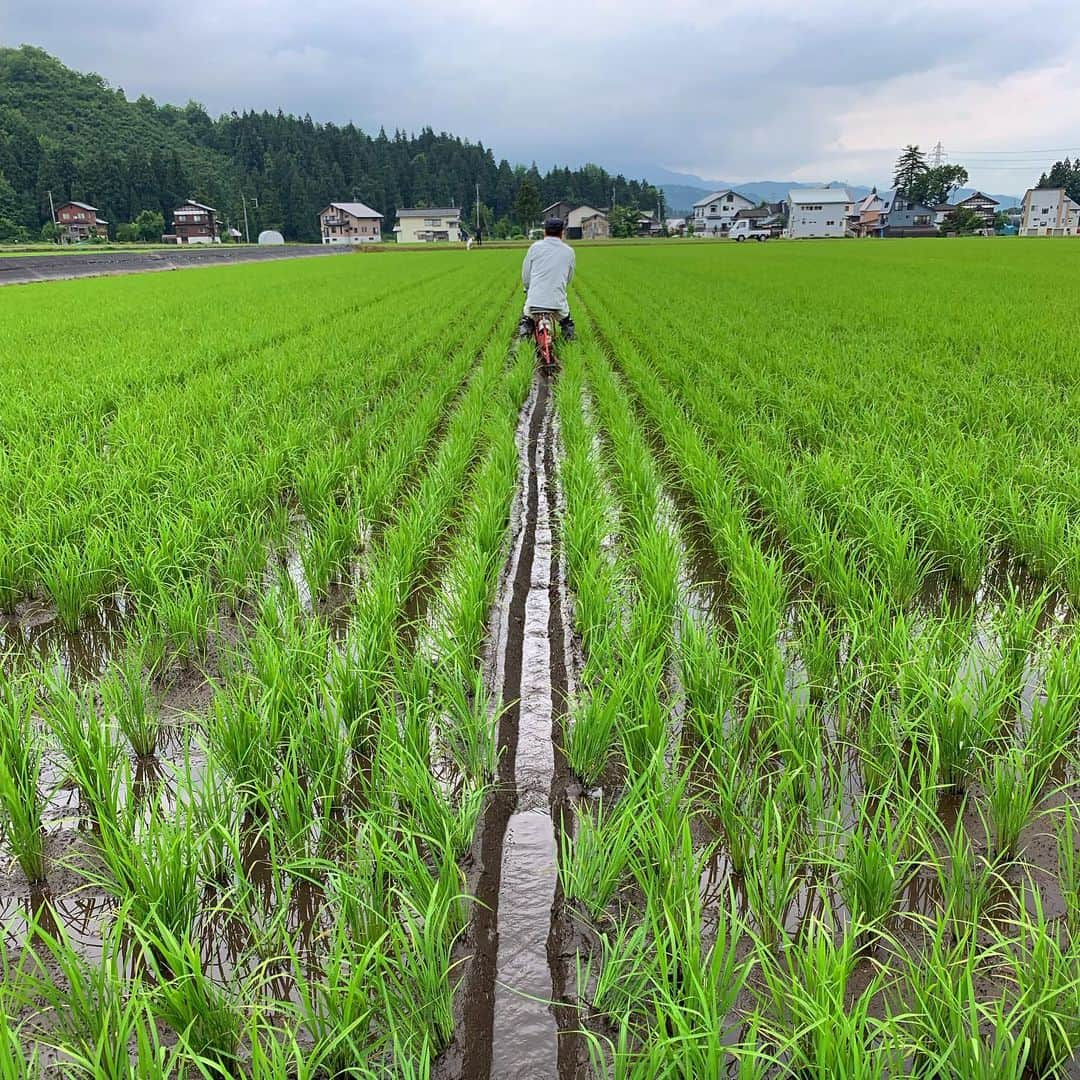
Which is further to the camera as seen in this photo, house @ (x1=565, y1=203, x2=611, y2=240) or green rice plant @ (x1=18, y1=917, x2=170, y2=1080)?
house @ (x1=565, y1=203, x2=611, y2=240)

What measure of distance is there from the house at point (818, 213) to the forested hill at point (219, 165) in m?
23.7

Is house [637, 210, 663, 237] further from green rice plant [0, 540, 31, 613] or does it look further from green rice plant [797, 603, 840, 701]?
green rice plant [797, 603, 840, 701]

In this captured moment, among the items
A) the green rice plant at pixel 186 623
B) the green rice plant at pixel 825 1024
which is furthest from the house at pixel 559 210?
the green rice plant at pixel 825 1024

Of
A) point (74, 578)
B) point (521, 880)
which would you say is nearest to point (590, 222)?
point (74, 578)

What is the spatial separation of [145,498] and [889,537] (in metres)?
3.52

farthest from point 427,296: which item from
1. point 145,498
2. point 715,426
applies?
point 145,498

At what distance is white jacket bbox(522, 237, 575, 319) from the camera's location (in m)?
8.09

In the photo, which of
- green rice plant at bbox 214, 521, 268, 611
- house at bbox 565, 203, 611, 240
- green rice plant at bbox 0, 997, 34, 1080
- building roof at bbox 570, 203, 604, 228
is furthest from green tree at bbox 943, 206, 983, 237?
green rice plant at bbox 0, 997, 34, 1080

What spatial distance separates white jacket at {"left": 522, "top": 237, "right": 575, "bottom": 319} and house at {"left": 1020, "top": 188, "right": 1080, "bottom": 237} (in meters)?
76.8

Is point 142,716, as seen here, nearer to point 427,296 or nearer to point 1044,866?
point 1044,866

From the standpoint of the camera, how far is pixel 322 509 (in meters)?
4.15

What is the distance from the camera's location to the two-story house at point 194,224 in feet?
216

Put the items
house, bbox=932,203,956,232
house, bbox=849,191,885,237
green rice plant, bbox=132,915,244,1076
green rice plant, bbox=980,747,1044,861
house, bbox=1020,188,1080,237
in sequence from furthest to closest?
house, bbox=849,191,885,237
house, bbox=1020,188,1080,237
house, bbox=932,203,956,232
green rice plant, bbox=980,747,1044,861
green rice plant, bbox=132,915,244,1076

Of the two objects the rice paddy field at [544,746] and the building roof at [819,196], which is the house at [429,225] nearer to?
the building roof at [819,196]
